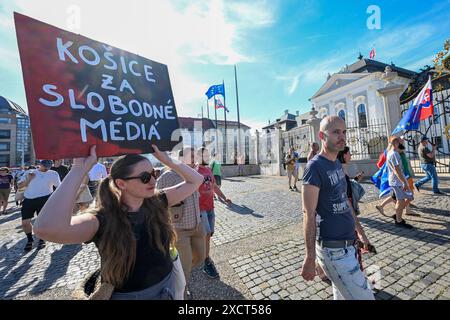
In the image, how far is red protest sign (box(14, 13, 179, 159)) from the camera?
1263 mm

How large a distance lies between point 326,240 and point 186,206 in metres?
1.53

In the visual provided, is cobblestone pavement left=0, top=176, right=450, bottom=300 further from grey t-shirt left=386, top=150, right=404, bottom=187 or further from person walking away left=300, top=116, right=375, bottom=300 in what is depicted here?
person walking away left=300, top=116, right=375, bottom=300

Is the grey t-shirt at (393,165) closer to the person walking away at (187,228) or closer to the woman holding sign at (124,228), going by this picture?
the person walking away at (187,228)

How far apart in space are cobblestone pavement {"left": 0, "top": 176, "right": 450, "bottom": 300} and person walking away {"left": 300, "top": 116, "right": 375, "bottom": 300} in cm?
102

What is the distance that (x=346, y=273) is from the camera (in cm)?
166

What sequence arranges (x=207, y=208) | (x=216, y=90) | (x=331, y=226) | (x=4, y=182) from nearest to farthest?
(x=331, y=226), (x=207, y=208), (x=4, y=182), (x=216, y=90)

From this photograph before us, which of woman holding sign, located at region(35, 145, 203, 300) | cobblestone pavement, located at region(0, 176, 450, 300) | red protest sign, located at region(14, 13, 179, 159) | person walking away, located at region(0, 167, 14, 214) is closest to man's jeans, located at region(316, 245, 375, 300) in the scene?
cobblestone pavement, located at region(0, 176, 450, 300)

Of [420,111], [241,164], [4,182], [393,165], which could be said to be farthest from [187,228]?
[241,164]

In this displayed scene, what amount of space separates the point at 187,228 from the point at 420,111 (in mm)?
8585

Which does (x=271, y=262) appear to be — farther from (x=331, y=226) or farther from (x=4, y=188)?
(x=4, y=188)

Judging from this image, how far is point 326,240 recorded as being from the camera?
5.80ft

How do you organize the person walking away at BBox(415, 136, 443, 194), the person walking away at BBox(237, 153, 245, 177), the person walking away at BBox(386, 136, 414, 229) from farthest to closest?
the person walking away at BBox(237, 153, 245, 177), the person walking away at BBox(415, 136, 443, 194), the person walking away at BBox(386, 136, 414, 229)

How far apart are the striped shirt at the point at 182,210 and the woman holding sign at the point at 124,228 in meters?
0.86
